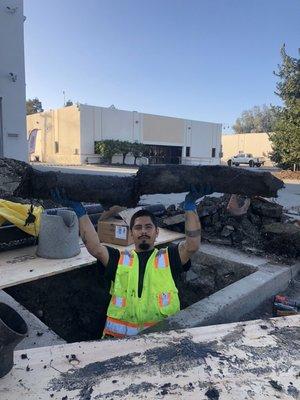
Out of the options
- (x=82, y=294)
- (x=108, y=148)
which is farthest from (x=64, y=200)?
(x=108, y=148)

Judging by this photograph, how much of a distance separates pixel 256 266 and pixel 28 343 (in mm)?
3004

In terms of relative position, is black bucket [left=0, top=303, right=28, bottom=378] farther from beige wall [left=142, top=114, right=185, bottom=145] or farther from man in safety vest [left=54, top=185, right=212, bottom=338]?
beige wall [left=142, top=114, right=185, bottom=145]

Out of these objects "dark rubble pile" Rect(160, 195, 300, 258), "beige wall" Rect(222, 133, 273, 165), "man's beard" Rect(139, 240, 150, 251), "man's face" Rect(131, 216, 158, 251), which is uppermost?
"beige wall" Rect(222, 133, 273, 165)

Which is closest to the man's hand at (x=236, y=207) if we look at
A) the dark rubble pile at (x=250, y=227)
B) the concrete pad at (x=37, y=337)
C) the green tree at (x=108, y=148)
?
the dark rubble pile at (x=250, y=227)

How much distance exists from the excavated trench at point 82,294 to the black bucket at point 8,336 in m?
2.05

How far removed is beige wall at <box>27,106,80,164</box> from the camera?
32247 millimetres

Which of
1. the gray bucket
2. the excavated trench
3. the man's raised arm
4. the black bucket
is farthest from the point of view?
→ the gray bucket

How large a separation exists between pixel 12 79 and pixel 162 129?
92.6 ft

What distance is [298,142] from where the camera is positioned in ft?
70.1

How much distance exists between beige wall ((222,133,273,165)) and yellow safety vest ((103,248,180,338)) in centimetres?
4674

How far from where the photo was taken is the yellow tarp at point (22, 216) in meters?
4.30

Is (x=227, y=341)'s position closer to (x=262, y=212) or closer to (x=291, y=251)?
(x=291, y=251)

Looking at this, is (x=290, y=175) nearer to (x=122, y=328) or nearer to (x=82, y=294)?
(x=82, y=294)

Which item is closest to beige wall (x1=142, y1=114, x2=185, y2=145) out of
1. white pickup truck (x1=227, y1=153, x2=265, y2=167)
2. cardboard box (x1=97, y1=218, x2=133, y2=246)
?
white pickup truck (x1=227, y1=153, x2=265, y2=167)
